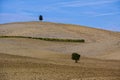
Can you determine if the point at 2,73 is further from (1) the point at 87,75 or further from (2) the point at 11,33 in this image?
(2) the point at 11,33

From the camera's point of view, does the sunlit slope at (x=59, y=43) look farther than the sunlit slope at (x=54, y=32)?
No

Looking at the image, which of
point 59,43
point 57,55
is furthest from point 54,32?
point 57,55

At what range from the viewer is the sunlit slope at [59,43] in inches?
1593

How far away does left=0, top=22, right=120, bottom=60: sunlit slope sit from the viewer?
133 ft

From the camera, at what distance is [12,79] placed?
66.2ft

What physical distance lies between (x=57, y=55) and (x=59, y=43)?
12.1 m

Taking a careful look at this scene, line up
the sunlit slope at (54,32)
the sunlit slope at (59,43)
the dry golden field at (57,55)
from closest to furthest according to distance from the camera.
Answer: the dry golden field at (57,55) → the sunlit slope at (59,43) → the sunlit slope at (54,32)

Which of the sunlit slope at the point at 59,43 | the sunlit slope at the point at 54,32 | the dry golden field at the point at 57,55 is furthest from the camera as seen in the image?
the sunlit slope at the point at 54,32

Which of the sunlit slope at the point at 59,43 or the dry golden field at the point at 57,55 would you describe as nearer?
the dry golden field at the point at 57,55

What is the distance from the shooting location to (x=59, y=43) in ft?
162

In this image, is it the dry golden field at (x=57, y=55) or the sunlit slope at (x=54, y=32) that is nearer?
the dry golden field at (x=57, y=55)

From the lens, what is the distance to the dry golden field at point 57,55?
22.8 metres

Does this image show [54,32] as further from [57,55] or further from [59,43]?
[57,55]

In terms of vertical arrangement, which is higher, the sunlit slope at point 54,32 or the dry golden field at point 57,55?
the sunlit slope at point 54,32
